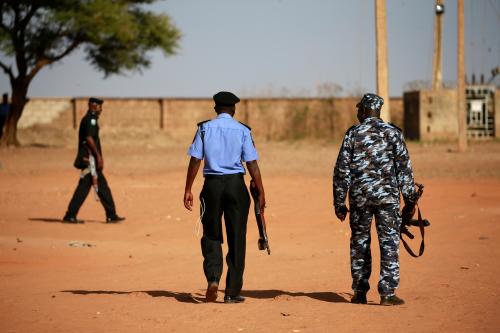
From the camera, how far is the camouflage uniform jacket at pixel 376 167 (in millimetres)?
8656

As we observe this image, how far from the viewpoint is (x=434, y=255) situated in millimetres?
12797

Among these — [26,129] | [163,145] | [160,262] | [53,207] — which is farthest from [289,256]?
[26,129]

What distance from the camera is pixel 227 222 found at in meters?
9.02

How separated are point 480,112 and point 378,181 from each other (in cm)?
3409

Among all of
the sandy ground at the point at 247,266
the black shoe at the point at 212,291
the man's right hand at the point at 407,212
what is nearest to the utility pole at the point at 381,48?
the sandy ground at the point at 247,266

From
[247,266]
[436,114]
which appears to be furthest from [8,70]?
[247,266]

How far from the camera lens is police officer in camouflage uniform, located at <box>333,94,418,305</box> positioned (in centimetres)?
866

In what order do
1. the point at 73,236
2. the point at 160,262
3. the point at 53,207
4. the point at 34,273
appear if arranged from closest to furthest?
the point at 34,273 < the point at 160,262 < the point at 73,236 < the point at 53,207

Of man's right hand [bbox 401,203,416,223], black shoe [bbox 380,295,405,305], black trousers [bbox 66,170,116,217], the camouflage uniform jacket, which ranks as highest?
the camouflage uniform jacket

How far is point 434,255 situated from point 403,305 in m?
4.13

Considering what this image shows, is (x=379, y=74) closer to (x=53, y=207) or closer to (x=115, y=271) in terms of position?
(x=53, y=207)

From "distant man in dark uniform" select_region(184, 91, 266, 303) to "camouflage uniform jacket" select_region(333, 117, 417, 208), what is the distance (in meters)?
0.77

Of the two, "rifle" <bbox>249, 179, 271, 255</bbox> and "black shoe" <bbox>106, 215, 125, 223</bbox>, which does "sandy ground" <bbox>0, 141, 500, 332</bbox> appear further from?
"rifle" <bbox>249, 179, 271, 255</bbox>

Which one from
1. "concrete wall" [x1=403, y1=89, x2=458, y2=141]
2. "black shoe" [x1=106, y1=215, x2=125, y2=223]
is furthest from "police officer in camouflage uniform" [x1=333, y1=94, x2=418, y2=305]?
"concrete wall" [x1=403, y1=89, x2=458, y2=141]
